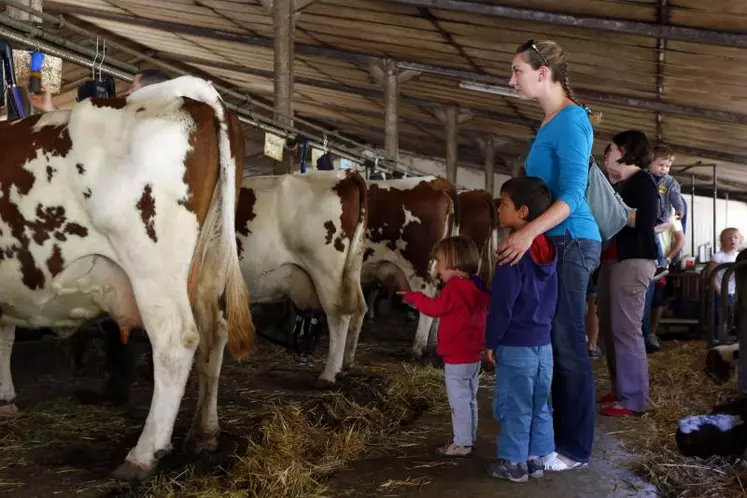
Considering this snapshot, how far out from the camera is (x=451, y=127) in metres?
16.8

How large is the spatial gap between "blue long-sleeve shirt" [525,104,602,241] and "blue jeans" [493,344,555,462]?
61 cm

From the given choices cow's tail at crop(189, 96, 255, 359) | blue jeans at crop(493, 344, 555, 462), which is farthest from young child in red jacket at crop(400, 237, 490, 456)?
cow's tail at crop(189, 96, 255, 359)

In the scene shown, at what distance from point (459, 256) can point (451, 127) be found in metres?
13.3

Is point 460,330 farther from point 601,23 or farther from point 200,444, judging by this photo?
point 601,23

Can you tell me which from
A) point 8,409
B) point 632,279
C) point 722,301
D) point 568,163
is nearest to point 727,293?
point 722,301

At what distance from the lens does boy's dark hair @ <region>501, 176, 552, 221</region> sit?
3.47m

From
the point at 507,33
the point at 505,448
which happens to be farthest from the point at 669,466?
the point at 507,33

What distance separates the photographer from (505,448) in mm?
3426

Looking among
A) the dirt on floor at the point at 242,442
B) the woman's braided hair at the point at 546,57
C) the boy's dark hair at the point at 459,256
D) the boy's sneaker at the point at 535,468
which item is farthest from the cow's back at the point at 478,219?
the boy's sneaker at the point at 535,468

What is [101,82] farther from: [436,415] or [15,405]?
[436,415]

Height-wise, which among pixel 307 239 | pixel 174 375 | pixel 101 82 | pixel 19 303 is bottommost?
pixel 174 375

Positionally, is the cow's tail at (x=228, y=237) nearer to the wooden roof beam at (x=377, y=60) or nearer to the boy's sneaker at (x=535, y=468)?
the boy's sneaker at (x=535, y=468)

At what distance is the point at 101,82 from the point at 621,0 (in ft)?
17.5

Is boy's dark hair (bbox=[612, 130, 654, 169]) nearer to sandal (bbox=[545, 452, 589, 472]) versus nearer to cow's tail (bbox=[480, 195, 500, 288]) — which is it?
sandal (bbox=[545, 452, 589, 472])
